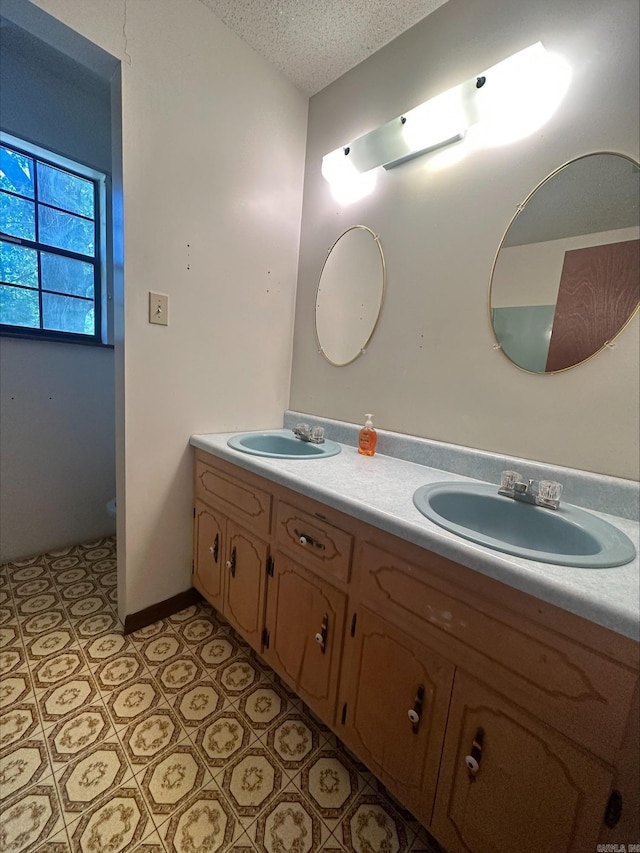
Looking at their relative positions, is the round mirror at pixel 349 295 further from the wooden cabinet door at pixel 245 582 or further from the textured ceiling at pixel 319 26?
the wooden cabinet door at pixel 245 582

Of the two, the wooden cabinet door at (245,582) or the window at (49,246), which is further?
the window at (49,246)

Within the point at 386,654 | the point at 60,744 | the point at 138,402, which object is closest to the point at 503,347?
the point at 386,654

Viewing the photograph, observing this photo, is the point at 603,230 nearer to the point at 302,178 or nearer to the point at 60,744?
the point at 302,178

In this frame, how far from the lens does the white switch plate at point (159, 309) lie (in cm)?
129

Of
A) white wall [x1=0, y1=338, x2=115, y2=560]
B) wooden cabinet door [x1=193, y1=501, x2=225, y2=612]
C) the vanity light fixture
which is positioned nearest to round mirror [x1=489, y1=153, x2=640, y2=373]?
the vanity light fixture

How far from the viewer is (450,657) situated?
0.71m

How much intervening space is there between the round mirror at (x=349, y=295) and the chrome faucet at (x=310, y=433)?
0.32 metres

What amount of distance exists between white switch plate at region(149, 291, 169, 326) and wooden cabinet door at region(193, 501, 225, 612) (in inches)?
30.2

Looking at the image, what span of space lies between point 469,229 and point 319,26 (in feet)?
3.27

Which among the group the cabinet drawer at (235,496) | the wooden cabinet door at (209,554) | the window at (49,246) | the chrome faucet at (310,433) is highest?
the window at (49,246)

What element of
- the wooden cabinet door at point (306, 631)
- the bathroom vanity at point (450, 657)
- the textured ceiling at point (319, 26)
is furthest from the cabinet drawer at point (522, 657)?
the textured ceiling at point (319, 26)

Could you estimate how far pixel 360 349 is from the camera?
1.47m

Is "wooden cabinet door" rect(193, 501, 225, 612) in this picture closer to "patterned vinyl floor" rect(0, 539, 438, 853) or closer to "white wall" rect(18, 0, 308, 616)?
"white wall" rect(18, 0, 308, 616)

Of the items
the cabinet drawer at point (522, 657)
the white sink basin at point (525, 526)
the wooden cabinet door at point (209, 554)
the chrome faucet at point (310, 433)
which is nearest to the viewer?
the cabinet drawer at point (522, 657)
